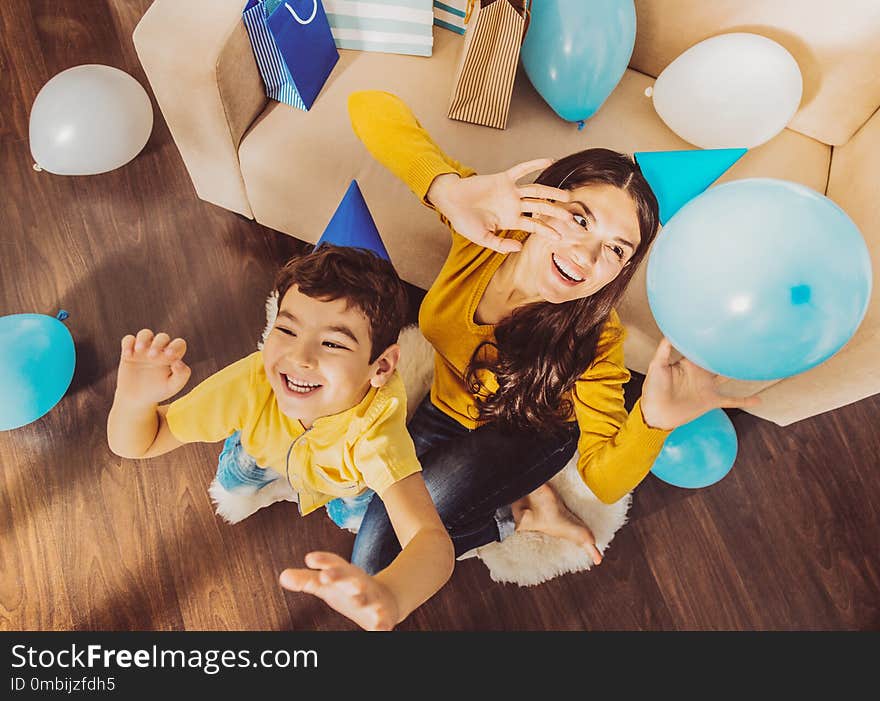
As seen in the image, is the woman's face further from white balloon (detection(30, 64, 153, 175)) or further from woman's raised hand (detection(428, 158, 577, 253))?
white balloon (detection(30, 64, 153, 175))

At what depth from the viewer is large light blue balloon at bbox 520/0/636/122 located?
50.9 inches

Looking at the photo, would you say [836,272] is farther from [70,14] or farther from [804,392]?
[70,14]

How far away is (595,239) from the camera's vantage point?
3.49 feet

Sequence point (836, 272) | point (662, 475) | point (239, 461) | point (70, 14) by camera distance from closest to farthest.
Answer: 1. point (836, 272)
2. point (239, 461)
3. point (662, 475)
4. point (70, 14)

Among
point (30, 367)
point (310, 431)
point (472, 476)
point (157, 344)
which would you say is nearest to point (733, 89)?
point (472, 476)

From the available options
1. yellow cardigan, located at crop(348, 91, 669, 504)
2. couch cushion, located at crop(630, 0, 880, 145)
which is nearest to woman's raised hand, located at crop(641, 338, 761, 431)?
yellow cardigan, located at crop(348, 91, 669, 504)

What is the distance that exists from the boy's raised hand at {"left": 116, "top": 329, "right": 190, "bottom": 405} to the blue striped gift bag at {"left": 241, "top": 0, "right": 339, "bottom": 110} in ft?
2.05

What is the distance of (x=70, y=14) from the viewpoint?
194 centimetres

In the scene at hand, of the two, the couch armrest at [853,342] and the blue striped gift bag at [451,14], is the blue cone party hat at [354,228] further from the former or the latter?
the couch armrest at [853,342]

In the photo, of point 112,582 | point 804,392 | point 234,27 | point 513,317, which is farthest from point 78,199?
point 804,392

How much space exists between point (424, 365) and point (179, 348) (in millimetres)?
739

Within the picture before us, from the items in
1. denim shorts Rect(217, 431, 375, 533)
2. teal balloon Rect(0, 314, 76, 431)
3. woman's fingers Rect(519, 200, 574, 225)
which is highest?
woman's fingers Rect(519, 200, 574, 225)

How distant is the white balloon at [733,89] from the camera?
1.31m

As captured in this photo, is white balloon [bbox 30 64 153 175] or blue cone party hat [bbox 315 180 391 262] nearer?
blue cone party hat [bbox 315 180 391 262]
